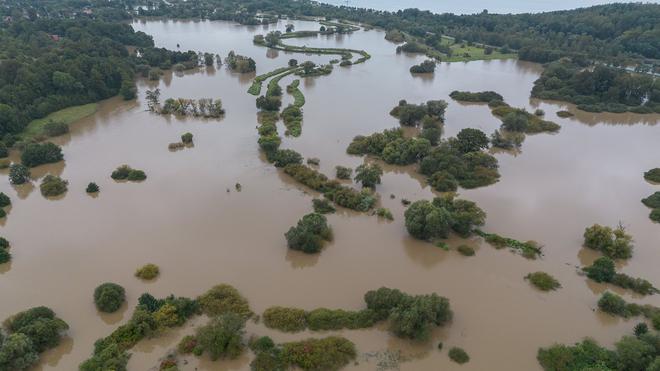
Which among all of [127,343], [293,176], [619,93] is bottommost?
[127,343]

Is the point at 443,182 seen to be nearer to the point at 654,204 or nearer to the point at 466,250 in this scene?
the point at 466,250

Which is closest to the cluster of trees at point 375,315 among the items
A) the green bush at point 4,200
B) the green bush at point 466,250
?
the green bush at point 466,250

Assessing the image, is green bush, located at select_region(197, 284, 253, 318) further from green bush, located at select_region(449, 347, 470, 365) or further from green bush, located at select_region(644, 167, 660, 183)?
green bush, located at select_region(644, 167, 660, 183)

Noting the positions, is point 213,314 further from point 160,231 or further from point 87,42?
point 87,42

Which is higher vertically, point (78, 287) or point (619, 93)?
point (619, 93)

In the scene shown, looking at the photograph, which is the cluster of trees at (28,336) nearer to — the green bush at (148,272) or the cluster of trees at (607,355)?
the green bush at (148,272)

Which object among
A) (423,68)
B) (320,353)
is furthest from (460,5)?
(320,353)

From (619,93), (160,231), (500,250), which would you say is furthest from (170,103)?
(619,93)
